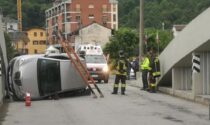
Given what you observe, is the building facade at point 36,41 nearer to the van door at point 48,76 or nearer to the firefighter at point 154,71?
the firefighter at point 154,71

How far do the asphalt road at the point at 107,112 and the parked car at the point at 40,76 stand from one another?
0.56 meters

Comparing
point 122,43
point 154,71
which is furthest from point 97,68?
point 122,43

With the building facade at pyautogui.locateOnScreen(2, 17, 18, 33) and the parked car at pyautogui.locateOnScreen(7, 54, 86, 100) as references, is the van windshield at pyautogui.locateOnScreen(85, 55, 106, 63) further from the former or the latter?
the building facade at pyautogui.locateOnScreen(2, 17, 18, 33)

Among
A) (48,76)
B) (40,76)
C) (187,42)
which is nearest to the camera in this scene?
(187,42)

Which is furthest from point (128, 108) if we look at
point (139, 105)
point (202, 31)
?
point (202, 31)

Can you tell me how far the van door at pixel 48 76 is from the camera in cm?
2067

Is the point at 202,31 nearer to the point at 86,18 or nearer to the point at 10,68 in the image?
the point at 10,68

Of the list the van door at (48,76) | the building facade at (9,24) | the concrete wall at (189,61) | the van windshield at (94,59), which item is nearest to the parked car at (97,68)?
the van windshield at (94,59)

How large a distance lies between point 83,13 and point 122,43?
7488 cm

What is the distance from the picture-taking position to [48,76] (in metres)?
20.8

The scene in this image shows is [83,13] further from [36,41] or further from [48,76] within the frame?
[48,76]

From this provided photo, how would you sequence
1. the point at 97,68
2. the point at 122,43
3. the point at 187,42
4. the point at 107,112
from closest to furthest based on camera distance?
the point at 107,112 → the point at 187,42 → the point at 97,68 → the point at 122,43

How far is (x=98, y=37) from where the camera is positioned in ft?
404

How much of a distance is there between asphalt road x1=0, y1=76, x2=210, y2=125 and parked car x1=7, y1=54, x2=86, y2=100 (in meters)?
0.56
